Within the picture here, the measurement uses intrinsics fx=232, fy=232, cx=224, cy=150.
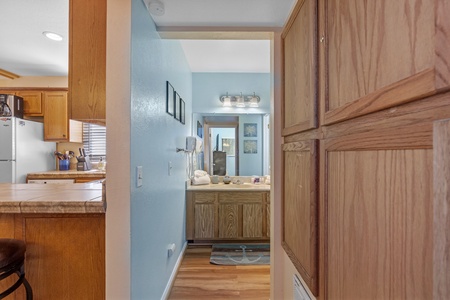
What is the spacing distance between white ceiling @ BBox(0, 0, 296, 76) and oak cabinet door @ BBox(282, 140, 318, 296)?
0.96 m

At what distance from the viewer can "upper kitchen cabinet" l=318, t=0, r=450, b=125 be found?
0.45m

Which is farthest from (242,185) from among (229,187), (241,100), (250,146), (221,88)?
(221,88)

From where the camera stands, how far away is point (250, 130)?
12.0ft

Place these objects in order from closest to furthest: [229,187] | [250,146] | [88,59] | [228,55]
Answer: [88,59] → [228,55] → [229,187] → [250,146]

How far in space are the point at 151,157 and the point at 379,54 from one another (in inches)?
54.9

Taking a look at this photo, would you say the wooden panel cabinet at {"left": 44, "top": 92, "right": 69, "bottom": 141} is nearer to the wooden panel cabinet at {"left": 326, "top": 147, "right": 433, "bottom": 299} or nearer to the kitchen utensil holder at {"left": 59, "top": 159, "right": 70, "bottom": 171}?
the kitchen utensil holder at {"left": 59, "top": 159, "right": 70, "bottom": 171}

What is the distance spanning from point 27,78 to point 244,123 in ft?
12.6

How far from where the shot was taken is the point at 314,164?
3.39 feet

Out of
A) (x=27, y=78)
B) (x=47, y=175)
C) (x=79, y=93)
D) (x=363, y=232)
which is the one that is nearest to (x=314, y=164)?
(x=363, y=232)

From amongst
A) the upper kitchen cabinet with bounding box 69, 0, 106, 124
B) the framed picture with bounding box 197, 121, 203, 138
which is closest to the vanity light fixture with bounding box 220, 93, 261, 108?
the framed picture with bounding box 197, 121, 203, 138

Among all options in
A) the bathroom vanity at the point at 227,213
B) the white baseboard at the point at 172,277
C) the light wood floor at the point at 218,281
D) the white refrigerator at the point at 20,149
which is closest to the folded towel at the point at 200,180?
the bathroom vanity at the point at 227,213

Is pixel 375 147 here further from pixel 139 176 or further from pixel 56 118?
pixel 56 118

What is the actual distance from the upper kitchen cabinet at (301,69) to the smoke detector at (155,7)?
833 mm

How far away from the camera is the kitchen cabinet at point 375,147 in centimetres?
47
